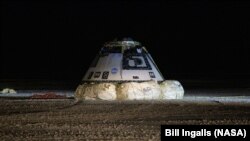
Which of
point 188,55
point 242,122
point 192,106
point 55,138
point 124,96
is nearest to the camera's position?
point 55,138

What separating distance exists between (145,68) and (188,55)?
90094mm

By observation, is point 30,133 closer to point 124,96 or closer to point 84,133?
point 84,133

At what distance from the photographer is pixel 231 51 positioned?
433ft

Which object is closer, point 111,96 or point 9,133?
point 9,133

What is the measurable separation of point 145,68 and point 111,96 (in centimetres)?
298

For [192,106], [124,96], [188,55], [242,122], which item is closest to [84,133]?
[242,122]

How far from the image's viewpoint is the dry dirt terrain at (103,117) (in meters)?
23.2

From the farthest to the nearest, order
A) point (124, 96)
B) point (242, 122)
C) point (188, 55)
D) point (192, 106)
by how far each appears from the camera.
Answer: point (188, 55)
point (124, 96)
point (192, 106)
point (242, 122)

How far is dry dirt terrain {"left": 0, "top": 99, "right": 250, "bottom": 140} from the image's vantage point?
23.2 m

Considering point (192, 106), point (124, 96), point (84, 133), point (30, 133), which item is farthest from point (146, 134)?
point (124, 96)

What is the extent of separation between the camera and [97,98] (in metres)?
37.5

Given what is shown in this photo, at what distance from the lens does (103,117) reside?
28516mm

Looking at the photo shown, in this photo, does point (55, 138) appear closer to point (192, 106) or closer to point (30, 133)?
point (30, 133)

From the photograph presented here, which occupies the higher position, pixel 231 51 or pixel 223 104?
pixel 231 51
